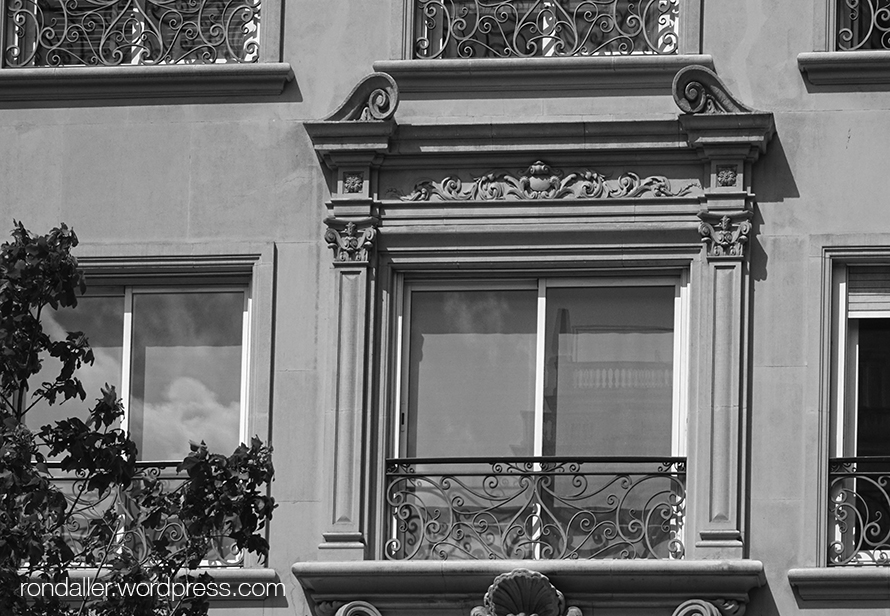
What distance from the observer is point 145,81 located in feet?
67.6

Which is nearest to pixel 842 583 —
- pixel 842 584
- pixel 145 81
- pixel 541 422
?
pixel 842 584

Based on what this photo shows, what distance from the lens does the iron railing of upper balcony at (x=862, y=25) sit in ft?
65.7

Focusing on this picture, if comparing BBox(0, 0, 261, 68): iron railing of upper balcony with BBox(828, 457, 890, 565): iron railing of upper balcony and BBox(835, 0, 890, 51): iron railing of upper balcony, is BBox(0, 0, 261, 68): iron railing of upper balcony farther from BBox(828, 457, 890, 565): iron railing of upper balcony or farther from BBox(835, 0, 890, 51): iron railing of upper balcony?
BBox(828, 457, 890, 565): iron railing of upper balcony

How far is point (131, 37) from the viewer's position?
20.9 meters

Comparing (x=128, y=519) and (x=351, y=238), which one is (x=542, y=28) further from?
(x=128, y=519)

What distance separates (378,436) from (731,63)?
4.19 metres

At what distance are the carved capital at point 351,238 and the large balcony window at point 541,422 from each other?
582 mm

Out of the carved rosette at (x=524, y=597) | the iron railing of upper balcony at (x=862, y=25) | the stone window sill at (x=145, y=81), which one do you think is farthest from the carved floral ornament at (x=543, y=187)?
the carved rosette at (x=524, y=597)

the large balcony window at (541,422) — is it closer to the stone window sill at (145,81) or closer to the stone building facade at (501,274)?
the stone building facade at (501,274)

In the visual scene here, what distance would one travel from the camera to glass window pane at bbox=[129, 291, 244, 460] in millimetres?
20219

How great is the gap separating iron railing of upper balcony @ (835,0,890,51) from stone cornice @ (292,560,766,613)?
14.5 ft

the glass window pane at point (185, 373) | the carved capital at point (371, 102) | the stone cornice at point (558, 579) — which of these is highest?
the carved capital at point (371, 102)

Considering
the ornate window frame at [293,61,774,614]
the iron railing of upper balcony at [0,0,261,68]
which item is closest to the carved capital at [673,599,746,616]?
the ornate window frame at [293,61,774,614]

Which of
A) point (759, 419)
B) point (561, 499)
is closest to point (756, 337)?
point (759, 419)
